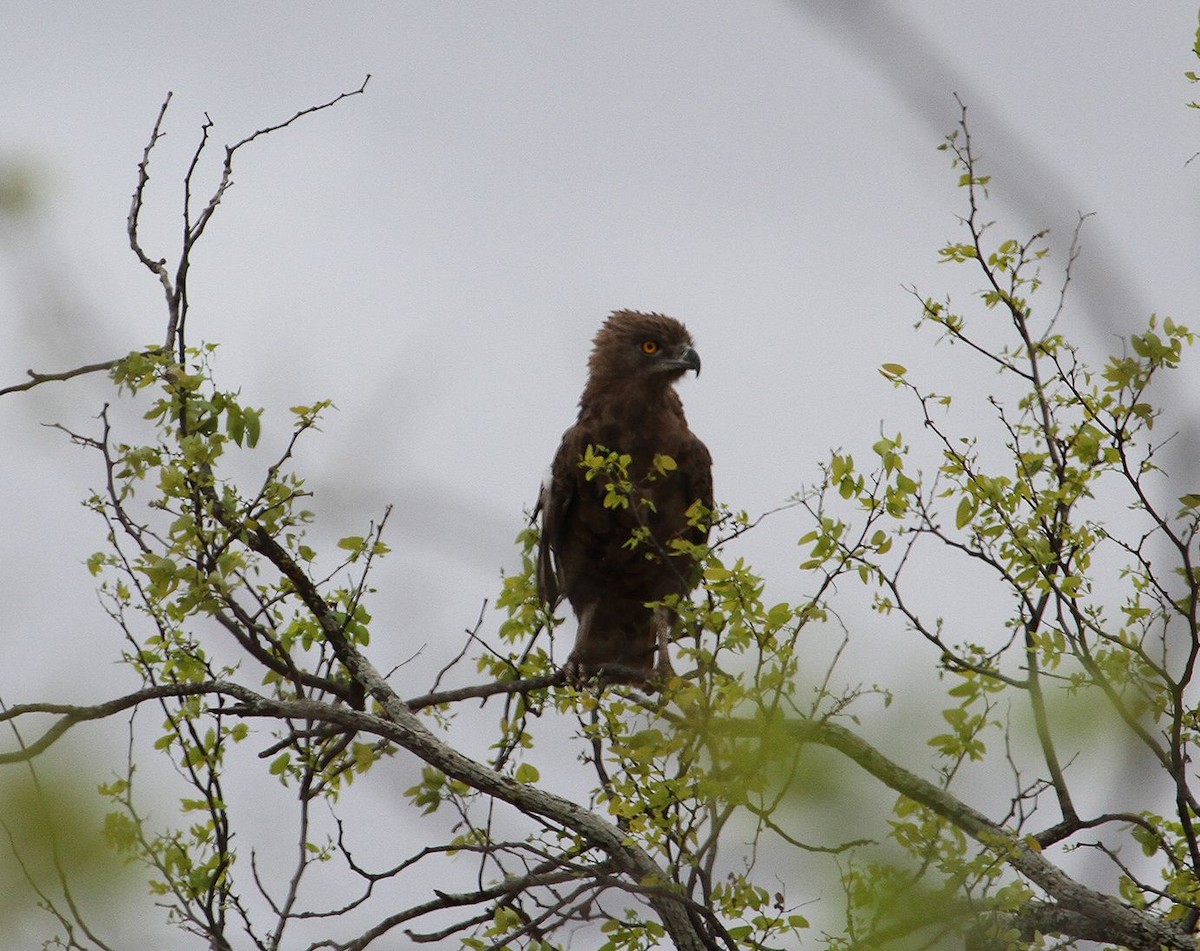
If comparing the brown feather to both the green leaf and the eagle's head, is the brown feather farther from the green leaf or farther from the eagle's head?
the green leaf

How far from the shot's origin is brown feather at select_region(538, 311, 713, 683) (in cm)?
627

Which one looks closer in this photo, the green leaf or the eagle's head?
the green leaf

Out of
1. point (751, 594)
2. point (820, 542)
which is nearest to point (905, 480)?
point (820, 542)

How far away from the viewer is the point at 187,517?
383 centimetres

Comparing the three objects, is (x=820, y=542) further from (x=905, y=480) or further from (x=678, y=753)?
(x=678, y=753)

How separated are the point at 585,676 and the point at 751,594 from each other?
2.29 meters

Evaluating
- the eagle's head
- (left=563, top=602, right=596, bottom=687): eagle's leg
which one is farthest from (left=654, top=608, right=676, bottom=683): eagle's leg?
the eagle's head

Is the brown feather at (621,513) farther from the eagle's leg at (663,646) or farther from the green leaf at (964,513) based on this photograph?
the green leaf at (964,513)

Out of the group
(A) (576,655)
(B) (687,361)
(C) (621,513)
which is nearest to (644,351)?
(B) (687,361)

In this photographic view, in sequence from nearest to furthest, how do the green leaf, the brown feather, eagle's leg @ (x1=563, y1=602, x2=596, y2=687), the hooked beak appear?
the green leaf → eagle's leg @ (x1=563, y1=602, x2=596, y2=687) → the brown feather → the hooked beak

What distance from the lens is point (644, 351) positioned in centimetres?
688

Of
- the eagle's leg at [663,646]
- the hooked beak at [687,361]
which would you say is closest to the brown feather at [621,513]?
the hooked beak at [687,361]

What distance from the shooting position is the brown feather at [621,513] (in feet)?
20.6

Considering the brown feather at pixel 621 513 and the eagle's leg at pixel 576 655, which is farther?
the brown feather at pixel 621 513
